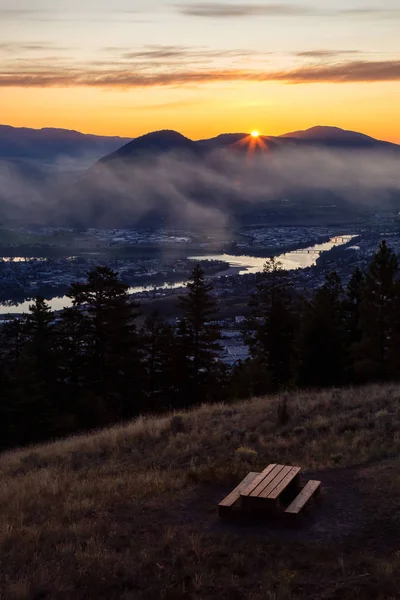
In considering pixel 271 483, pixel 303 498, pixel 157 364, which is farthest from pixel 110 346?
pixel 303 498

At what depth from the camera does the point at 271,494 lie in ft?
30.7

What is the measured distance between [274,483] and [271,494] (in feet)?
1.52

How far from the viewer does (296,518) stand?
912 centimetres

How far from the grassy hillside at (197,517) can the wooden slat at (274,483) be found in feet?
1.65

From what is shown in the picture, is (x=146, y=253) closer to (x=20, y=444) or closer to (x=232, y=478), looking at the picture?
(x=20, y=444)

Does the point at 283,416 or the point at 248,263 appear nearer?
the point at 283,416

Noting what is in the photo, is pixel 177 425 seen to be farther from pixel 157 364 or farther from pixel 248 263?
pixel 248 263

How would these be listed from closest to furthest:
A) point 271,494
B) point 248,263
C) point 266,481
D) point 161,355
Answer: point 271,494 < point 266,481 < point 161,355 < point 248,263

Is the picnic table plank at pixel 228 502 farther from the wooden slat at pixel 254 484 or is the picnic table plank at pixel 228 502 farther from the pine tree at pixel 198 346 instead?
the pine tree at pixel 198 346

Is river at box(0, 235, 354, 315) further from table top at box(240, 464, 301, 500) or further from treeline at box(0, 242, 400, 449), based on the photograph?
table top at box(240, 464, 301, 500)

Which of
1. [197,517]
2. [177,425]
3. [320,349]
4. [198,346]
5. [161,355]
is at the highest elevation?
[197,517]

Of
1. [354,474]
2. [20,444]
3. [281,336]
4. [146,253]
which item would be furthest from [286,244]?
[354,474]

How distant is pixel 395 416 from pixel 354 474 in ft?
12.9

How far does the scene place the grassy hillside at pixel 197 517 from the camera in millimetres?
7484
